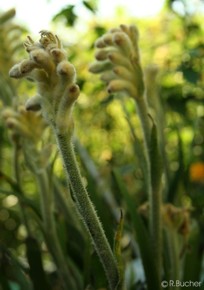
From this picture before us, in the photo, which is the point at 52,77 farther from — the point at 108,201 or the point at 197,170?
the point at 197,170

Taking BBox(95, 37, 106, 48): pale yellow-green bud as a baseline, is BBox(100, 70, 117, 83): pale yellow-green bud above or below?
below

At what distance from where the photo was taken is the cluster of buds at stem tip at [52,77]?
98cm

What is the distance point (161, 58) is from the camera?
10.5 feet

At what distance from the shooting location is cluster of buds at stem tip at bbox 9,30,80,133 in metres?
0.98

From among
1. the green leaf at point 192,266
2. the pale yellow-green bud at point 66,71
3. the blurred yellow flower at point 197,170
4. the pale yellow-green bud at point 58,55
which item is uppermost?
the pale yellow-green bud at point 58,55

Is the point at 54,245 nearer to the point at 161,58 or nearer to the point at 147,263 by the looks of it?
the point at 147,263

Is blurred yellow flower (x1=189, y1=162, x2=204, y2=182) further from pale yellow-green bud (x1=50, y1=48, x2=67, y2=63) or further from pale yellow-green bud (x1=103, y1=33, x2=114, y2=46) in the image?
pale yellow-green bud (x1=50, y1=48, x2=67, y2=63)

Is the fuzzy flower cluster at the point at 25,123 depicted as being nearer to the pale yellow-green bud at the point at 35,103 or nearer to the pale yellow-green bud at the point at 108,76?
the pale yellow-green bud at the point at 108,76

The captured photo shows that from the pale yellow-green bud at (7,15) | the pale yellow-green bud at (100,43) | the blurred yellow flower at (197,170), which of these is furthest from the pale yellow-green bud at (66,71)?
the blurred yellow flower at (197,170)

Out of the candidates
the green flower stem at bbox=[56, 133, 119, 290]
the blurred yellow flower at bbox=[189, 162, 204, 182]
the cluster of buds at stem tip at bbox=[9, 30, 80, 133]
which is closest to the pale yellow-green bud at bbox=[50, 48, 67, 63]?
the cluster of buds at stem tip at bbox=[9, 30, 80, 133]

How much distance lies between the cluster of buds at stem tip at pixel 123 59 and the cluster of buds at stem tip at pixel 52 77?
398 mm

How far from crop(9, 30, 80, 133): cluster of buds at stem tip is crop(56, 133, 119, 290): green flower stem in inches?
1.3

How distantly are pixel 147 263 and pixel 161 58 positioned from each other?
1964 millimetres

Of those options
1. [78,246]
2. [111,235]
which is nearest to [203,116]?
[78,246]
